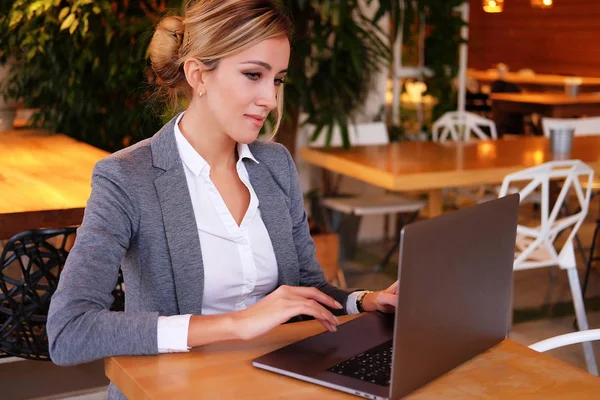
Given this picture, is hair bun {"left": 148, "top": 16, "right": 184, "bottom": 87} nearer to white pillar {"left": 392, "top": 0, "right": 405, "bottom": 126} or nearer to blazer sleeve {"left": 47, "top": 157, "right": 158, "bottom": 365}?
blazer sleeve {"left": 47, "top": 157, "right": 158, "bottom": 365}

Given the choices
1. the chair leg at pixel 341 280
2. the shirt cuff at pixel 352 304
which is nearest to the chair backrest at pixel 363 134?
the chair leg at pixel 341 280

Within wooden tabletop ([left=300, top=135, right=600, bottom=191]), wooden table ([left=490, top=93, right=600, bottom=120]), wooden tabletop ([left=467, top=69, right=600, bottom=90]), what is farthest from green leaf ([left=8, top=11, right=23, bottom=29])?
wooden tabletop ([left=467, top=69, right=600, bottom=90])

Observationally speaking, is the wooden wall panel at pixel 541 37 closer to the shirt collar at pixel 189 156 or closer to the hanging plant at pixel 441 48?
the hanging plant at pixel 441 48

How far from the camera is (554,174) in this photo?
12.5 ft

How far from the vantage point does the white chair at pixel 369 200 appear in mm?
5016

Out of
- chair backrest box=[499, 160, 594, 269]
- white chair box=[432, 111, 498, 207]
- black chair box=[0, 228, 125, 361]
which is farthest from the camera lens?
white chair box=[432, 111, 498, 207]

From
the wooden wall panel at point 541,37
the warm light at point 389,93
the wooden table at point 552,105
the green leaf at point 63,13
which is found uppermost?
the wooden wall panel at point 541,37

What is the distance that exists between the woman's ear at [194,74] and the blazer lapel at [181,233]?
173 millimetres

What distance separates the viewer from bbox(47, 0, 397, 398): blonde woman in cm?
157

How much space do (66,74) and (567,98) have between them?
624 cm

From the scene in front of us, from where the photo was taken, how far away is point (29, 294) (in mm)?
2541

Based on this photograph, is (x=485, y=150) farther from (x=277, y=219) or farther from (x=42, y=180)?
(x=277, y=219)

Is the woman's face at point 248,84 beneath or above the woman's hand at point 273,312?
above

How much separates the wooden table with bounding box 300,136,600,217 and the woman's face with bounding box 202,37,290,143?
89.2 inches
